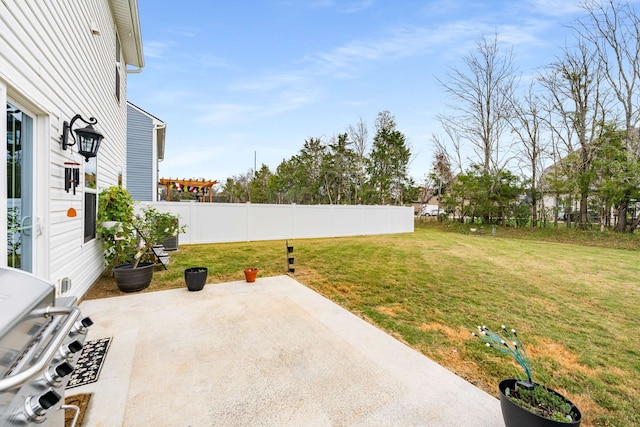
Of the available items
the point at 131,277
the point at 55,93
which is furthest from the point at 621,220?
the point at 55,93

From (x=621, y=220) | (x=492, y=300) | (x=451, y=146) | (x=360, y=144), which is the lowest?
(x=492, y=300)

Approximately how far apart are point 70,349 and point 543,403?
7.52 ft

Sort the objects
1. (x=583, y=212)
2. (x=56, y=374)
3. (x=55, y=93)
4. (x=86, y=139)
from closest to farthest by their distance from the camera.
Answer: (x=56, y=374) → (x=55, y=93) → (x=86, y=139) → (x=583, y=212)

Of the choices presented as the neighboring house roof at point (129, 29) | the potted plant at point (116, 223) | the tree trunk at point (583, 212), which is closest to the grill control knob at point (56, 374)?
the potted plant at point (116, 223)

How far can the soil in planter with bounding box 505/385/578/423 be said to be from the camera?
1.47m

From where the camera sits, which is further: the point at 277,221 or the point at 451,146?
the point at 451,146

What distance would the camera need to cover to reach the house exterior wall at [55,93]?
2057 millimetres

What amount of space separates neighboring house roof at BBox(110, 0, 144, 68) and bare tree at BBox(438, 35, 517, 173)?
16029mm

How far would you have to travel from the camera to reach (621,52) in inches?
480

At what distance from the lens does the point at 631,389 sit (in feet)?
7.39

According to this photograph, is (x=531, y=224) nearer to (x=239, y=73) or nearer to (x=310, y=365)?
(x=239, y=73)

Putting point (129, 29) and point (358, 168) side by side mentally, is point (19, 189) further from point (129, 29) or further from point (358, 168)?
point (358, 168)

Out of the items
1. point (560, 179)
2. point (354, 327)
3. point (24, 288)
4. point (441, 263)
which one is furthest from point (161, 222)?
point (560, 179)

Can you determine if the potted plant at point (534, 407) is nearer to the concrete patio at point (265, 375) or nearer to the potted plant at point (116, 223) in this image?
the concrete patio at point (265, 375)
